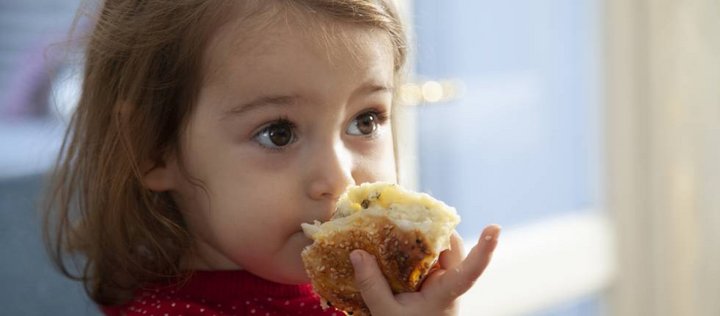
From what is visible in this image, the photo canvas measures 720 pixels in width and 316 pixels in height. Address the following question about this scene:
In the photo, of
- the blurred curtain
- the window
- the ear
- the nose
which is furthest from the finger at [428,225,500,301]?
the blurred curtain

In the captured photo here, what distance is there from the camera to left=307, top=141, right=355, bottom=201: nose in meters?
1.09

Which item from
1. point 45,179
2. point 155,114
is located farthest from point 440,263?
point 45,179

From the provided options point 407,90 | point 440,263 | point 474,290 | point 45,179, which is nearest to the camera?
point 440,263

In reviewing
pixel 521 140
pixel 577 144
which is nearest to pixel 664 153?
pixel 577 144

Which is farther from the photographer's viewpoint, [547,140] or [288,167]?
[547,140]

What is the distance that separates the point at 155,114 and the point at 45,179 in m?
0.26

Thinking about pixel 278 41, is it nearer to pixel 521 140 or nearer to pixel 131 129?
pixel 131 129

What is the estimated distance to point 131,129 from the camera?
1.18 m

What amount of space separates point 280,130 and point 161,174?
19cm

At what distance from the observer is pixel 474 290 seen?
2012mm

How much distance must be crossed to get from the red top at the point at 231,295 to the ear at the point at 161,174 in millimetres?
116

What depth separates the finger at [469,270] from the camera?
3.25ft

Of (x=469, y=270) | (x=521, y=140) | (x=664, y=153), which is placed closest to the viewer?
(x=469, y=270)

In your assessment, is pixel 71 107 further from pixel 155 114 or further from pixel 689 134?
pixel 689 134
